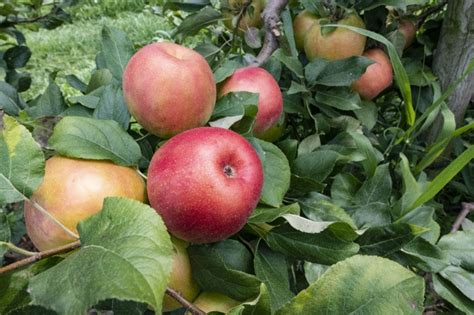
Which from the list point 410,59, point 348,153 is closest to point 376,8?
point 410,59

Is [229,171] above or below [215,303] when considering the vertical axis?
above

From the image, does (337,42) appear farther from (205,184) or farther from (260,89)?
(205,184)

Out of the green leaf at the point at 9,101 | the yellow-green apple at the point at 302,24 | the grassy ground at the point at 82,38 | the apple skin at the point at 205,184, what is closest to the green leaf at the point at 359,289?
the apple skin at the point at 205,184

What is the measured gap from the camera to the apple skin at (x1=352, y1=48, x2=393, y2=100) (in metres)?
0.95

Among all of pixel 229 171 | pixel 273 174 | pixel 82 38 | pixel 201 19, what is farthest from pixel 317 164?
pixel 82 38

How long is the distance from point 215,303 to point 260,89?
0.29 meters

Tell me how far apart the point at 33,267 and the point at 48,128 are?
20 centimetres

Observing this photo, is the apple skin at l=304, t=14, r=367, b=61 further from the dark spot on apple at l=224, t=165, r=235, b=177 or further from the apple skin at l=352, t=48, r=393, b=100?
the dark spot on apple at l=224, t=165, r=235, b=177

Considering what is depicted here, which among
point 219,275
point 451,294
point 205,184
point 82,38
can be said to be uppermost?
point 205,184

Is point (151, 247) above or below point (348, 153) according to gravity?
above

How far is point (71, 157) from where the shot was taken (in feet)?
1.90

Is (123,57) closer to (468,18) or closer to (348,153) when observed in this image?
(348,153)

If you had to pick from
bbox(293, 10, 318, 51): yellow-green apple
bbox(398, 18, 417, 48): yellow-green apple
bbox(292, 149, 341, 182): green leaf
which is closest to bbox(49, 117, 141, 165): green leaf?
bbox(292, 149, 341, 182): green leaf

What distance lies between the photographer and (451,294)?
28.3 inches
